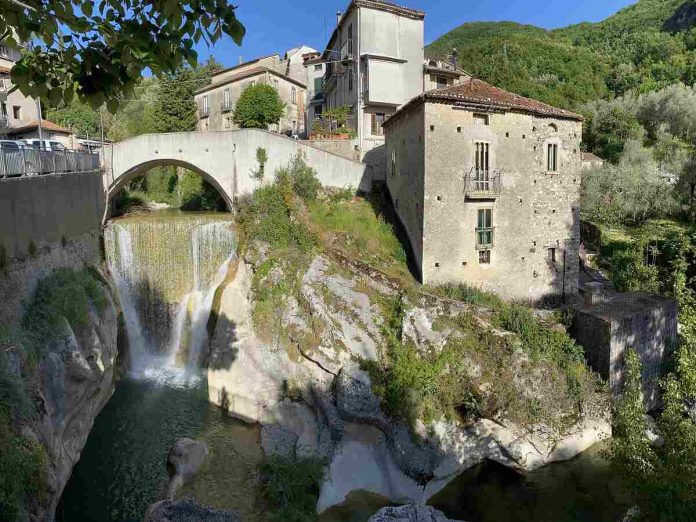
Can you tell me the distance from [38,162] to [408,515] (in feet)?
45.5

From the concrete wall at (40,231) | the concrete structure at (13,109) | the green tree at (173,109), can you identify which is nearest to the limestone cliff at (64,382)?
the concrete wall at (40,231)

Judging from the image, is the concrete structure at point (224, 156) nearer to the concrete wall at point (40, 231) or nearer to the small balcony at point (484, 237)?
the concrete wall at point (40, 231)

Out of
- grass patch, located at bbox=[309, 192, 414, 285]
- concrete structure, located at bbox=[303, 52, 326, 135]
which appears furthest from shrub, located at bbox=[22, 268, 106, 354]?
concrete structure, located at bbox=[303, 52, 326, 135]

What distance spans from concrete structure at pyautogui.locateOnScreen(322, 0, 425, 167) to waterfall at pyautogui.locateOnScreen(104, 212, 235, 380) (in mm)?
9173

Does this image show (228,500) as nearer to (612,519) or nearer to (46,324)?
(46,324)

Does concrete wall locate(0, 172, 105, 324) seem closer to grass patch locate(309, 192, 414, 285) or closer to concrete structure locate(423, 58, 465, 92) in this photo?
grass patch locate(309, 192, 414, 285)

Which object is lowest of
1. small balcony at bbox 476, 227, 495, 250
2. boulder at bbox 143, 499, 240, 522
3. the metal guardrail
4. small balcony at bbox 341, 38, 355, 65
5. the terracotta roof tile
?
boulder at bbox 143, 499, 240, 522

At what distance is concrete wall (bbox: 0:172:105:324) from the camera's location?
12195 mm

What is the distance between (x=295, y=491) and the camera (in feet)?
40.5

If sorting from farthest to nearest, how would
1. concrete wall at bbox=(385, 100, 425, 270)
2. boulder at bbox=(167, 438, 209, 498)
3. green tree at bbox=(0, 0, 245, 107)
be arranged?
concrete wall at bbox=(385, 100, 425, 270)
boulder at bbox=(167, 438, 209, 498)
green tree at bbox=(0, 0, 245, 107)

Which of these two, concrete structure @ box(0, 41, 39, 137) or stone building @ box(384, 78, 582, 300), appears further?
concrete structure @ box(0, 41, 39, 137)

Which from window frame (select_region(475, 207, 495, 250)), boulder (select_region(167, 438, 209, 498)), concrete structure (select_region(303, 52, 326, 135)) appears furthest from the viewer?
concrete structure (select_region(303, 52, 326, 135))

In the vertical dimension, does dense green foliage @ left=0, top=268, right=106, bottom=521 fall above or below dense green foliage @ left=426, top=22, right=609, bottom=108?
below

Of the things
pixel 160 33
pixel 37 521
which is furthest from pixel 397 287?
pixel 160 33
